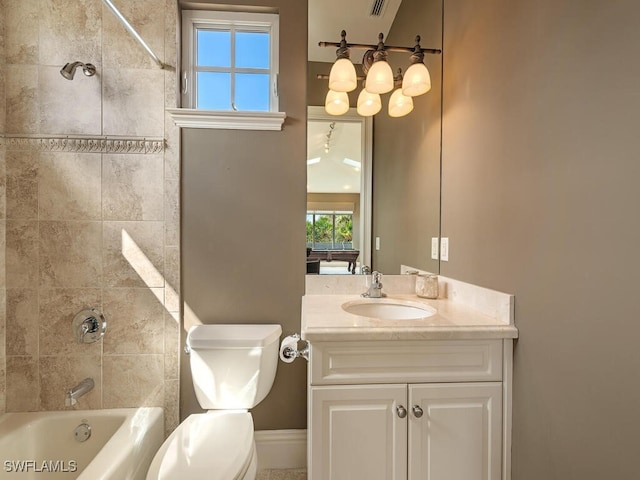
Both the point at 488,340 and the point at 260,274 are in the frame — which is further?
the point at 260,274

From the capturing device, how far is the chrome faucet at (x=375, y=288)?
4.92 feet

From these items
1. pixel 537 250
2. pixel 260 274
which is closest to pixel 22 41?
pixel 260 274

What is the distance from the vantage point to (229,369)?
1.30m

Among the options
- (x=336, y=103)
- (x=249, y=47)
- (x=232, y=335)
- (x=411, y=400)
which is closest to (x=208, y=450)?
(x=232, y=335)

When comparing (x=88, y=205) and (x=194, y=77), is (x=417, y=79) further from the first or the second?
(x=88, y=205)

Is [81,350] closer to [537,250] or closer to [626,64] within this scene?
[537,250]

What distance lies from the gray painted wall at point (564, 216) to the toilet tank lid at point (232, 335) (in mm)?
979

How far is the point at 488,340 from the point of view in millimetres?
1014

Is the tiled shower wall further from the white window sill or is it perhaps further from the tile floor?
the tile floor

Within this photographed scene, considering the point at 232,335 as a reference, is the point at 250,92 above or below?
above

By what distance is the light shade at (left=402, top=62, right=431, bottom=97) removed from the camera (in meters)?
1.39

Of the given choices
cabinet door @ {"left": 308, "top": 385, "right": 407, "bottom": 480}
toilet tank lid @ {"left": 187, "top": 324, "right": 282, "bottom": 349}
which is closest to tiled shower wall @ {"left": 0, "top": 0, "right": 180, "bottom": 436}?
toilet tank lid @ {"left": 187, "top": 324, "right": 282, "bottom": 349}

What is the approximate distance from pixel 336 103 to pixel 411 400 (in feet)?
4.72

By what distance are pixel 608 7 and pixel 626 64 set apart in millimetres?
164
